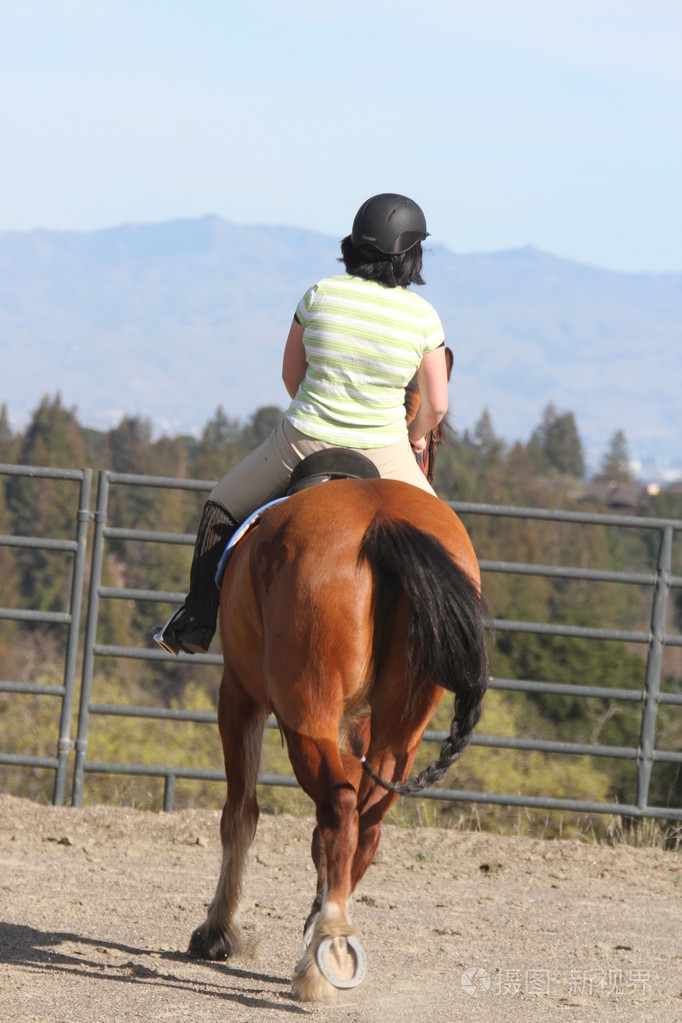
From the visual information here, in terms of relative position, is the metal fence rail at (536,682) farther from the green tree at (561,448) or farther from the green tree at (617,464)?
the green tree at (617,464)

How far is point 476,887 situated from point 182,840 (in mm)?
1491

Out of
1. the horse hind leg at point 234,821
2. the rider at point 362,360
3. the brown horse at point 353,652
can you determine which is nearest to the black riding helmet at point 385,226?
the rider at point 362,360

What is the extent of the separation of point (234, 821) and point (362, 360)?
1614 mm

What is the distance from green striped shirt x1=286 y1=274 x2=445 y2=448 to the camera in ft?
12.9

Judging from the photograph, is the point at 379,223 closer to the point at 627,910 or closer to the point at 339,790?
the point at 339,790

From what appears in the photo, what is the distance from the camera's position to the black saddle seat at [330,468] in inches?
155

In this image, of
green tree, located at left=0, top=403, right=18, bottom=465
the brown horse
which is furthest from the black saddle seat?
green tree, located at left=0, top=403, right=18, bottom=465

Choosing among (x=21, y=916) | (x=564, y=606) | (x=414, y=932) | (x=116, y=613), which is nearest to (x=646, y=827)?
(x=414, y=932)

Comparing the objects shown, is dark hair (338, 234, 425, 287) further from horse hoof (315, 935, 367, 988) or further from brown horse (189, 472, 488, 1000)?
horse hoof (315, 935, 367, 988)

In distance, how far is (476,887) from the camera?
5789mm

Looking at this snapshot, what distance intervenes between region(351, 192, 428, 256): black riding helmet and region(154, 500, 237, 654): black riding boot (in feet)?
3.26

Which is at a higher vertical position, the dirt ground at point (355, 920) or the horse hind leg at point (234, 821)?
the horse hind leg at point (234, 821)

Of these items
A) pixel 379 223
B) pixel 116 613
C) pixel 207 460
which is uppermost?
pixel 379 223

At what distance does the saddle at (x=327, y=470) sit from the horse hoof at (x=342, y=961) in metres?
1.30
